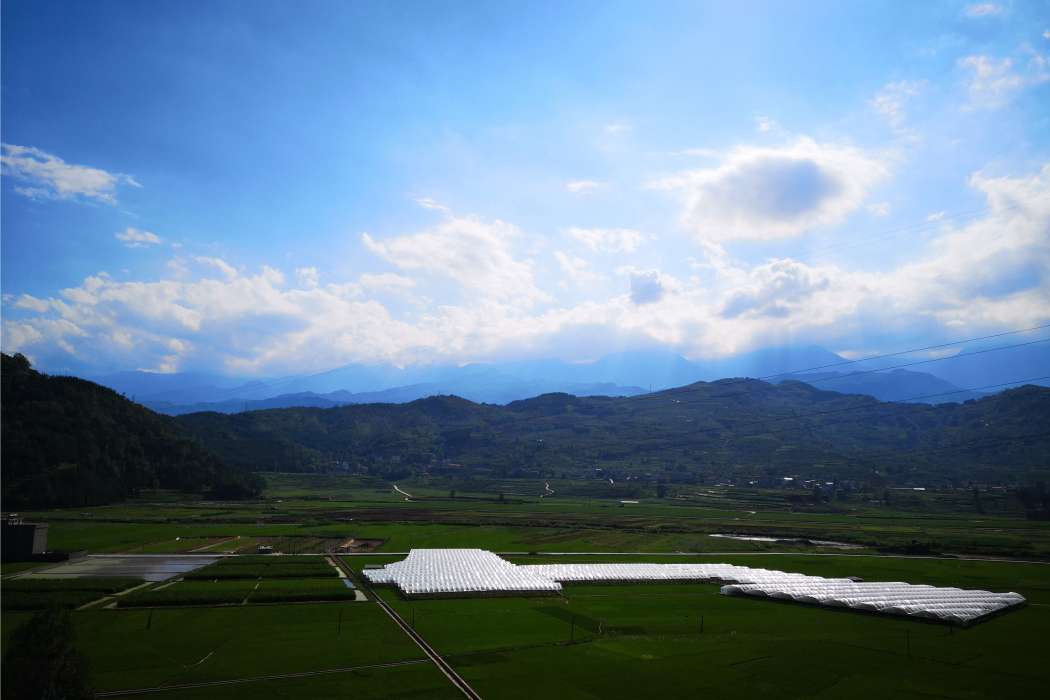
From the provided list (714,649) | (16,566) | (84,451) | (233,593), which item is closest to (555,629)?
(714,649)

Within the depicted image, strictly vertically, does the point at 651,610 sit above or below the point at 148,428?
below

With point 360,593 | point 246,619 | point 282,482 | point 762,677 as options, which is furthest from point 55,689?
point 282,482

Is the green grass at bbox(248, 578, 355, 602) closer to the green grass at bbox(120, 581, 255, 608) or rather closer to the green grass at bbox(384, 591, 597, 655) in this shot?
the green grass at bbox(120, 581, 255, 608)

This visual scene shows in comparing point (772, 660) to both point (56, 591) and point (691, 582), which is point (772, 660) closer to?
point (691, 582)

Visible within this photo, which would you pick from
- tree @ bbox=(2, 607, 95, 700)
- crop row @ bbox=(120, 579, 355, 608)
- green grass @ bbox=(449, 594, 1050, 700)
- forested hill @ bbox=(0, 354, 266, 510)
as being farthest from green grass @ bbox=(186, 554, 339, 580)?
forested hill @ bbox=(0, 354, 266, 510)

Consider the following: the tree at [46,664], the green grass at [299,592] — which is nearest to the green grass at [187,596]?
the green grass at [299,592]

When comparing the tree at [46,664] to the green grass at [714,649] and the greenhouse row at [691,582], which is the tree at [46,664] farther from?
the greenhouse row at [691,582]

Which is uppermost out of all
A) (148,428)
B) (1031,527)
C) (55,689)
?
(148,428)

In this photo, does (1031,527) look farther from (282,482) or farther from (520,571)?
(282,482)
